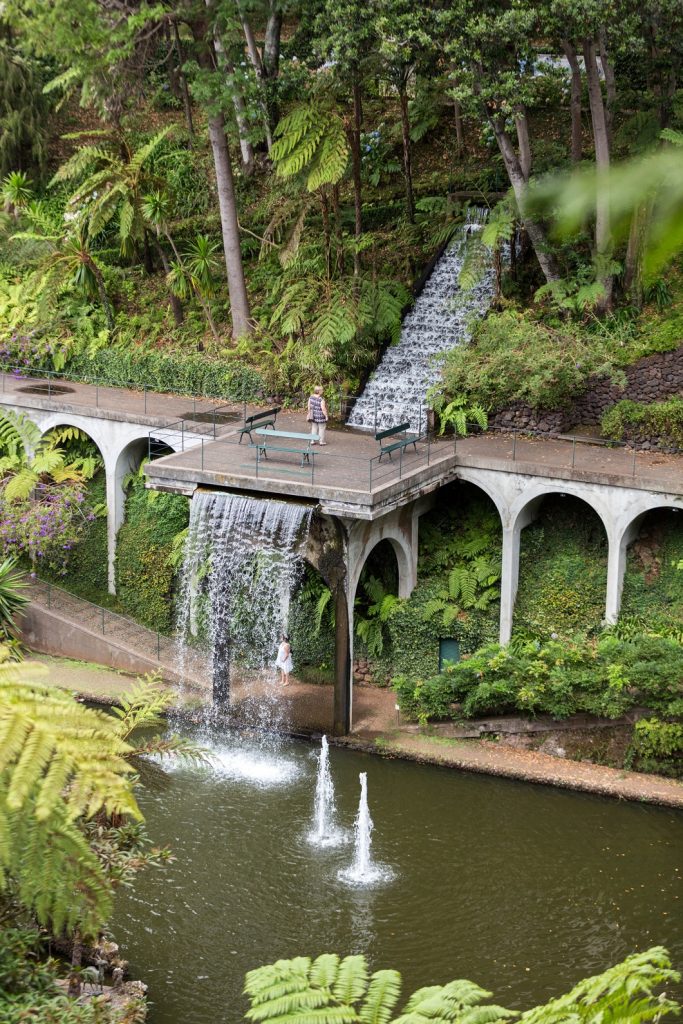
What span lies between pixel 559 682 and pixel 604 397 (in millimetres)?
6462

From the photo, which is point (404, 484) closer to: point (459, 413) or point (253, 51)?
point (459, 413)

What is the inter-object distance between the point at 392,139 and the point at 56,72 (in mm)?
12413

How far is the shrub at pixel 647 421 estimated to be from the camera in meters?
23.5

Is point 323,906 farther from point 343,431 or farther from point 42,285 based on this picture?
point 42,285

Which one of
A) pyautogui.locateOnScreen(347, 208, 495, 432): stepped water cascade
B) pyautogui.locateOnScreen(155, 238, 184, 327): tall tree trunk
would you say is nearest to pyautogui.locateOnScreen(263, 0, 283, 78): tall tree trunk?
pyautogui.locateOnScreen(155, 238, 184, 327): tall tree trunk

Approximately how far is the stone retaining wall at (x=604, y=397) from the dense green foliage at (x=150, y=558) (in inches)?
270

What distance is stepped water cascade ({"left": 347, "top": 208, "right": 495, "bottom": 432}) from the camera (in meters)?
26.1

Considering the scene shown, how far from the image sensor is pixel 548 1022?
759cm

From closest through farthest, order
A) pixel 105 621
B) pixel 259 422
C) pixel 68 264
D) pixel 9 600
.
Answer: pixel 9 600 < pixel 105 621 < pixel 259 422 < pixel 68 264

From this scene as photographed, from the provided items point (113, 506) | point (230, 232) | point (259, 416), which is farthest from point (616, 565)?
point (230, 232)

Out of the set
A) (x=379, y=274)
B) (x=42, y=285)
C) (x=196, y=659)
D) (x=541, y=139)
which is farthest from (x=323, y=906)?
(x=541, y=139)

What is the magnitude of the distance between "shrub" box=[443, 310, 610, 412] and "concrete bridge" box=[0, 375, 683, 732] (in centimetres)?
90

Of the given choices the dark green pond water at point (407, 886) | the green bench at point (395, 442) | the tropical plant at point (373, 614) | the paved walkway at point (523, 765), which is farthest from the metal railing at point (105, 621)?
the green bench at point (395, 442)

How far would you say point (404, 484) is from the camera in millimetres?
21906
